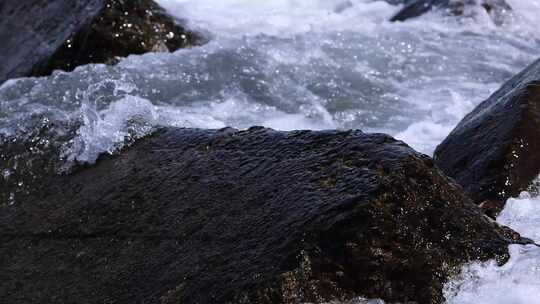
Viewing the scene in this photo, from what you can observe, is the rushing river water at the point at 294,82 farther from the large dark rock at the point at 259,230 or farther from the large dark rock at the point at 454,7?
the large dark rock at the point at 259,230

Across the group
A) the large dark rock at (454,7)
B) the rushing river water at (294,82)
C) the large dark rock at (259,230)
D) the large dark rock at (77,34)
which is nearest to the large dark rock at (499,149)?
the rushing river water at (294,82)

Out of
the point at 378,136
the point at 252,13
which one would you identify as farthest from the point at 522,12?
the point at 378,136

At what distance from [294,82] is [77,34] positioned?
1.57 m

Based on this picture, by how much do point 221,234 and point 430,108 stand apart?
3.65m

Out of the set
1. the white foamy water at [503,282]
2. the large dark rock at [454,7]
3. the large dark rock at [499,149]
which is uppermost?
the white foamy water at [503,282]

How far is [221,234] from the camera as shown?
8.77ft

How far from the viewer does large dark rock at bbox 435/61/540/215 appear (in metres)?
3.60

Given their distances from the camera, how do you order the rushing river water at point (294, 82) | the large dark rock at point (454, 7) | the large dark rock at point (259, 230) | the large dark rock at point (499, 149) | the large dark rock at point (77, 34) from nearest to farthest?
the large dark rock at point (259, 230) < the large dark rock at point (499, 149) < the rushing river water at point (294, 82) < the large dark rock at point (77, 34) < the large dark rock at point (454, 7)

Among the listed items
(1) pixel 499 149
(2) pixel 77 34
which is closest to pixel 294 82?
(2) pixel 77 34

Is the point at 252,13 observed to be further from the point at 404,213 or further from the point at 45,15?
the point at 404,213

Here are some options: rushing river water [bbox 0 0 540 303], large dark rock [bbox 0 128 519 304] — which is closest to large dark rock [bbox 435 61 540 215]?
rushing river water [bbox 0 0 540 303]

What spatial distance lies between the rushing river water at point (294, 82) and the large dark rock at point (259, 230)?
53 centimetres

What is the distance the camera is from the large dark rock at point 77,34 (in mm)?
5820

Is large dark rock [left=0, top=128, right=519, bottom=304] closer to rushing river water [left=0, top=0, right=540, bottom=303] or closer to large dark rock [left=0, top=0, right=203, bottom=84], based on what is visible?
rushing river water [left=0, top=0, right=540, bottom=303]
